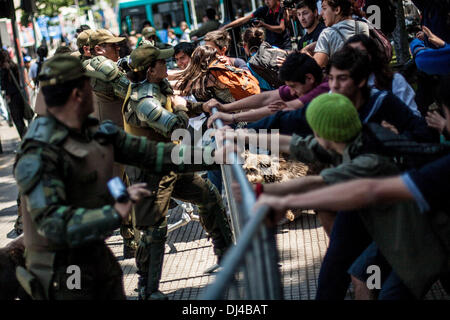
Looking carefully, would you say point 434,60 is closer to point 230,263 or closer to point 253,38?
point 253,38

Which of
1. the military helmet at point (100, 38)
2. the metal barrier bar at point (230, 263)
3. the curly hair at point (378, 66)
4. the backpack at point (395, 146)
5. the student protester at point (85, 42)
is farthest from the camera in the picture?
the student protester at point (85, 42)

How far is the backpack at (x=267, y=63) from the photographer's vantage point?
22.5 feet

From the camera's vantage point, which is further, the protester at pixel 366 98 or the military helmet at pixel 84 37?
the military helmet at pixel 84 37

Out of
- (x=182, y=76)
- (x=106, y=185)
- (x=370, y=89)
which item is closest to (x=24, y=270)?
(x=106, y=185)

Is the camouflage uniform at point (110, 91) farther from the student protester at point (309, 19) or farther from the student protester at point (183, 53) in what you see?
the student protester at point (309, 19)

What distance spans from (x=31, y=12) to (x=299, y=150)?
1067cm

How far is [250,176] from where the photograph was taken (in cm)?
691

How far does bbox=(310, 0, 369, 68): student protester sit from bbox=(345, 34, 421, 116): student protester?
1.28 meters

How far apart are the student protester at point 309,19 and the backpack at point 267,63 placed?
0.37m

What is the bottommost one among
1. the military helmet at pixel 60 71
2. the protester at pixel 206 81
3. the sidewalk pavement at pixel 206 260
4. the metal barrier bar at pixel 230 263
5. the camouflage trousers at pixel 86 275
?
the sidewalk pavement at pixel 206 260

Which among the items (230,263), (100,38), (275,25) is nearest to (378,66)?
(230,263)

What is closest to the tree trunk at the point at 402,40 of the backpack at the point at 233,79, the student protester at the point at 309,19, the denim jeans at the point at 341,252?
the student protester at the point at 309,19

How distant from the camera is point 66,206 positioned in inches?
119

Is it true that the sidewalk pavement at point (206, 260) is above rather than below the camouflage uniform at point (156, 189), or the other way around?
below
